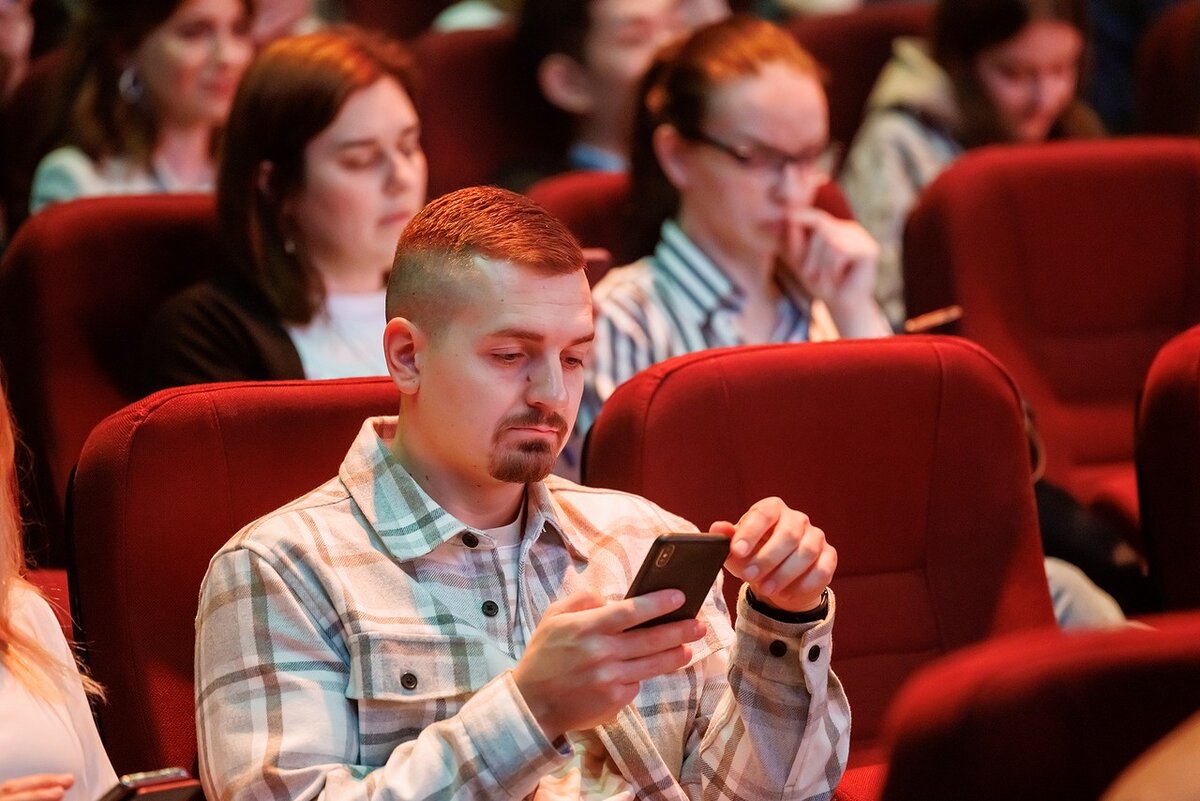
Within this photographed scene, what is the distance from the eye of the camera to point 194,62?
308 centimetres

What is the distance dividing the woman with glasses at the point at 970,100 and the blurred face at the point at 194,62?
122 centimetres

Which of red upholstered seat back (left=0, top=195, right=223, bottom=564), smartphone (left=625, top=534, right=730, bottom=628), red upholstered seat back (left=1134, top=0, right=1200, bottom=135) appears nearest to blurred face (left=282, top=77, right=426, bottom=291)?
red upholstered seat back (left=0, top=195, right=223, bottom=564)

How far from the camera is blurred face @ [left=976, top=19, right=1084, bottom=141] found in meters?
3.29

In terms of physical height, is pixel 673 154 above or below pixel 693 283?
above

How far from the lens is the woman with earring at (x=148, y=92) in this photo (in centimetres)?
309

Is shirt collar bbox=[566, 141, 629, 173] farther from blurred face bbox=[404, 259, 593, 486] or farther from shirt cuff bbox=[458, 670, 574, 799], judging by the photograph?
shirt cuff bbox=[458, 670, 574, 799]

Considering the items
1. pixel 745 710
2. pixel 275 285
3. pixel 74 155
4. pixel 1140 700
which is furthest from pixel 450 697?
pixel 74 155

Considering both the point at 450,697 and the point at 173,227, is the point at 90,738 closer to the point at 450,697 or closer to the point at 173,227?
the point at 450,697

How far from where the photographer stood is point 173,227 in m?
2.56

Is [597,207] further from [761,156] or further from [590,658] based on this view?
[590,658]

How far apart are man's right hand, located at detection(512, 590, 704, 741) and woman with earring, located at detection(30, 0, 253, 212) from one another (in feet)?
6.44

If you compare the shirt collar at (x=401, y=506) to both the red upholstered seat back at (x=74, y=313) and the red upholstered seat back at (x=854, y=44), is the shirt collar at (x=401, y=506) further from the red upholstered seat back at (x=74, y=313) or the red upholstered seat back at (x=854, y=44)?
the red upholstered seat back at (x=854, y=44)

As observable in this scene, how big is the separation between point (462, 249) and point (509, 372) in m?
0.12

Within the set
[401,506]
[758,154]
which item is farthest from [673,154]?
[401,506]
